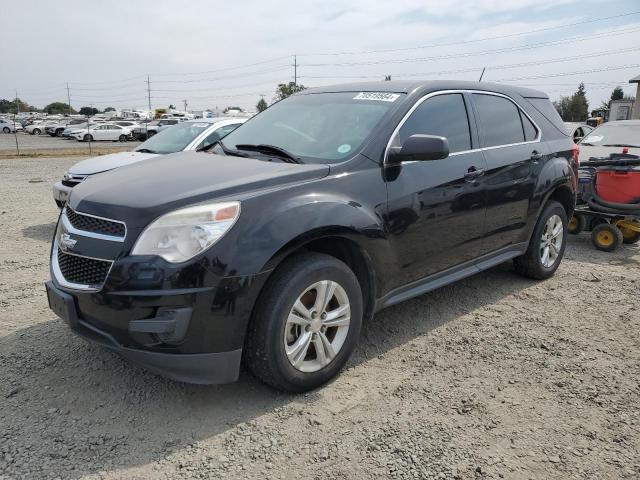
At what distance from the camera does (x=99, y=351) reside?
3.61 metres

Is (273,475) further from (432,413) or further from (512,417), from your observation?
(512,417)

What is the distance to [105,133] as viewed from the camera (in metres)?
40.0

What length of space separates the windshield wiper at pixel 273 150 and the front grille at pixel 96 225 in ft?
3.87

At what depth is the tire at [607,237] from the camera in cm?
651

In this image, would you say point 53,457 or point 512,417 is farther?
point 512,417

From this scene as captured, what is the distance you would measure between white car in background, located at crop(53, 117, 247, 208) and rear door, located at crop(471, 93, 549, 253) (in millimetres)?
3726

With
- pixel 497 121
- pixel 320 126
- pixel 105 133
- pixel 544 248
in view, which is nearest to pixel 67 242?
pixel 320 126

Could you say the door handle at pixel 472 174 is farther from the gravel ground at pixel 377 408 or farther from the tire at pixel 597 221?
the tire at pixel 597 221

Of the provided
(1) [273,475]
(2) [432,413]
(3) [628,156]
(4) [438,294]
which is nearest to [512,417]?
(2) [432,413]

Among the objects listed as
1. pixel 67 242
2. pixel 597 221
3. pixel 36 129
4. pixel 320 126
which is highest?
pixel 320 126

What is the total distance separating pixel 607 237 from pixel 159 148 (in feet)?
20.4

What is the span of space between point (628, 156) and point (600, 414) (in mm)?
4842

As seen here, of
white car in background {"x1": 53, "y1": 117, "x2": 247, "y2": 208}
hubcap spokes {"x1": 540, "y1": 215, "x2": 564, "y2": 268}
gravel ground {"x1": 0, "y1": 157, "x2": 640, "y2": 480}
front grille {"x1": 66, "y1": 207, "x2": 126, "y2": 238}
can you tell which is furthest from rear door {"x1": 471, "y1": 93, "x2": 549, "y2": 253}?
white car in background {"x1": 53, "y1": 117, "x2": 247, "y2": 208}

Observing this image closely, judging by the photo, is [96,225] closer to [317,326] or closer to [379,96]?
[317,326]
